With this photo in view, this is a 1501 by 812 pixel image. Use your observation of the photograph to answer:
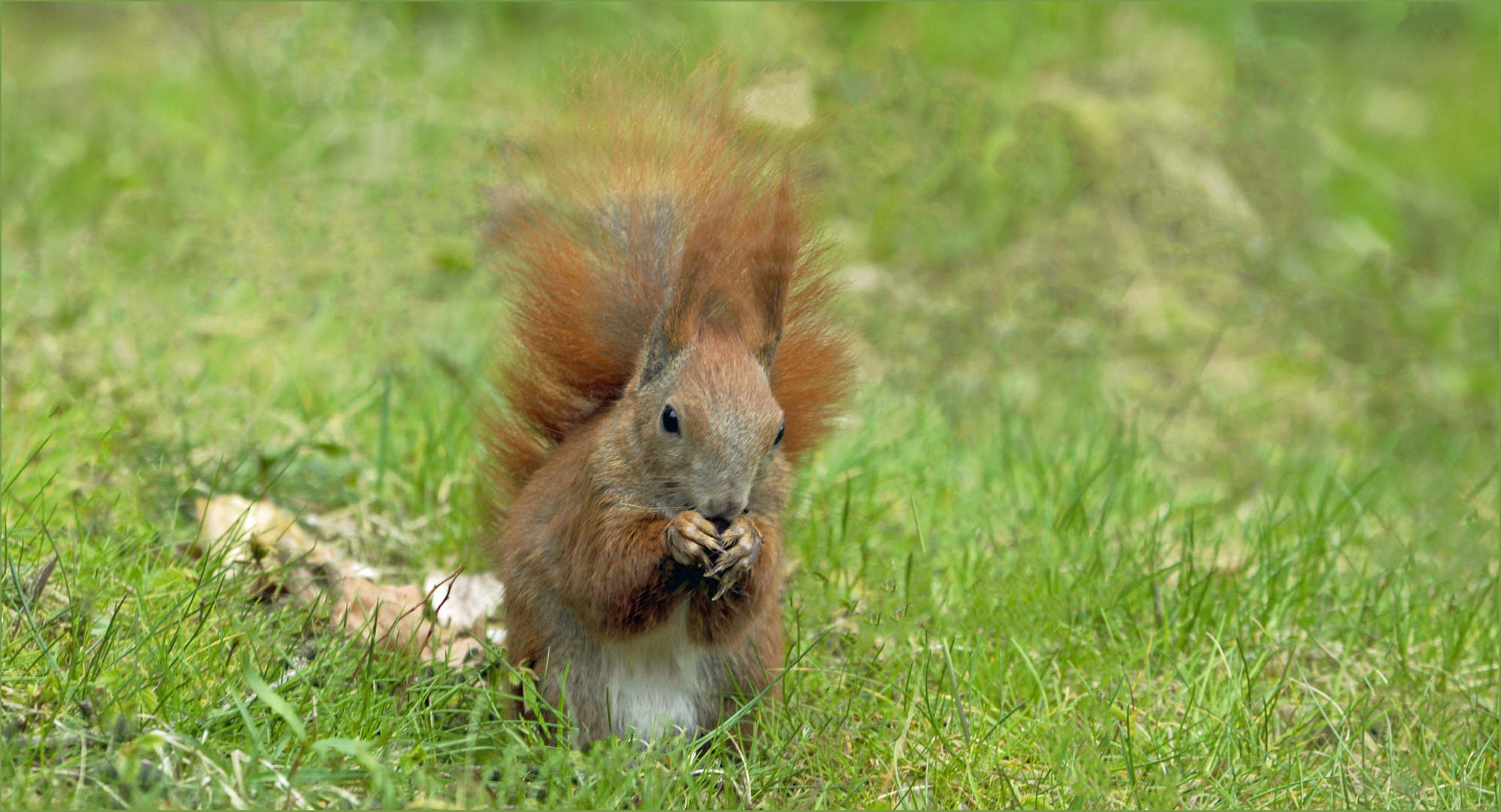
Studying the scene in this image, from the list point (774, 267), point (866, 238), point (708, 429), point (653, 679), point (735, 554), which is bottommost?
point (866, 238)

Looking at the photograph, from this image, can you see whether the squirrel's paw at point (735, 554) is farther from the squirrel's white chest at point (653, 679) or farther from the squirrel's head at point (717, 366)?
the squirrel's white chest at point (653, 679)

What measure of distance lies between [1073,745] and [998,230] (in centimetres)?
303

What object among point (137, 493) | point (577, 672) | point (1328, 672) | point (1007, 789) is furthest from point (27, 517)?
point (1328, 672)

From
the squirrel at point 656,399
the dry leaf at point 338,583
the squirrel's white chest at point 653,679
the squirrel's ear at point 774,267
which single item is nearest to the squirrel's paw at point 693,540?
the squirrel at point 656,399

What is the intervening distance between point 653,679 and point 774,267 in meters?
0.73

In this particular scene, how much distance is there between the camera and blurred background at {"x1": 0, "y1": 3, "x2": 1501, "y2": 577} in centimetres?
345

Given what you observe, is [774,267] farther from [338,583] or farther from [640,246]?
Answer: [338,583]

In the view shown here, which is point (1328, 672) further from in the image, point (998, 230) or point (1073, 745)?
point (998, 230)

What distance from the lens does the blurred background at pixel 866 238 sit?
3.45 metres

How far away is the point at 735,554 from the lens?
2098mm

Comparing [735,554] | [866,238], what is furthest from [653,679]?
[866,238]

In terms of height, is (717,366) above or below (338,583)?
above

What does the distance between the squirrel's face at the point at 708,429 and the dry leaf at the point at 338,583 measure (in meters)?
0.52

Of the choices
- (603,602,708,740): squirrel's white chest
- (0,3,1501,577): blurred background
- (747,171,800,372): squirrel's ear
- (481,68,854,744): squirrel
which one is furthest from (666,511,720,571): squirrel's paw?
(0,3,1501,577): blurred background
